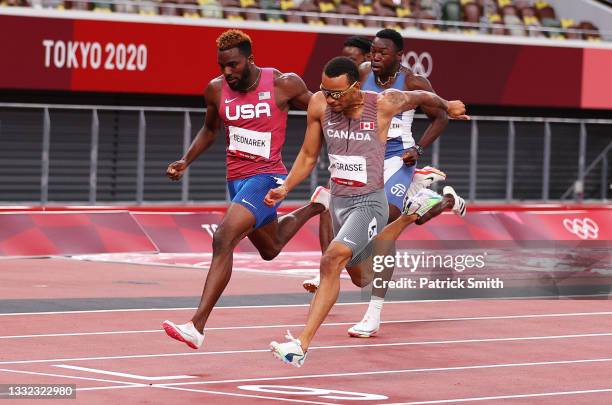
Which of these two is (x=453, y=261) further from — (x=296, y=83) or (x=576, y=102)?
(x=576, y=102)

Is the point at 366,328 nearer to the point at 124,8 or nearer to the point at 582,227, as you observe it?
the point at 582,227

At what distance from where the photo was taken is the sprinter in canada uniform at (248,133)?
12344 millimetres

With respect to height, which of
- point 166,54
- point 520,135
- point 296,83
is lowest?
Result: point 520,135

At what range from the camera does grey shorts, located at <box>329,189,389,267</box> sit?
11.4 m

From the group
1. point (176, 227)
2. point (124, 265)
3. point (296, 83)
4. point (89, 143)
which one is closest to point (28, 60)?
point (89, 143)

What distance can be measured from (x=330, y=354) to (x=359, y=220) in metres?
1.23

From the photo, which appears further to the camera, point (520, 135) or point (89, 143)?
point (520, 135)

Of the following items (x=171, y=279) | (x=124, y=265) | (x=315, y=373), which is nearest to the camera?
(x=315, y=373)

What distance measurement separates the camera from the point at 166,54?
2867 cm

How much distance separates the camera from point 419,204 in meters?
14.2

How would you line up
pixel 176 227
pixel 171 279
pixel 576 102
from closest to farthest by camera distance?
pixel 171 279 → pixel 176 227 → pixel 576 102

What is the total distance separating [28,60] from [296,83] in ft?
49.9

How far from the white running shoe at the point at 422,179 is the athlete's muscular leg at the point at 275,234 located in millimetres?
1207

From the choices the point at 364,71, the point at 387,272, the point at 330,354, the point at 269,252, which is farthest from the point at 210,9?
the point at 330,354
